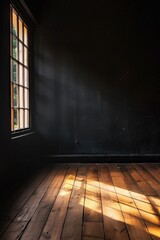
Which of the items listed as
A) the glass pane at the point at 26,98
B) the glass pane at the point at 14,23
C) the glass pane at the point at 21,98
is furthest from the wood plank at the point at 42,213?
the glass pane at the point at 14,23

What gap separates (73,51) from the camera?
3994 mm

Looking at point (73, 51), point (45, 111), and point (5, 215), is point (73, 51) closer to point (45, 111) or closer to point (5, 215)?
point (45, 111)

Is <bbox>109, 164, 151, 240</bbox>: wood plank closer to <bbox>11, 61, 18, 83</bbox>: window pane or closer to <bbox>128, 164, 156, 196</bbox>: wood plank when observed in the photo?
<bbox>128, 164, 156, 196</bbox>: wood plank

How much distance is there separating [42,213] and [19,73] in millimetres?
2081

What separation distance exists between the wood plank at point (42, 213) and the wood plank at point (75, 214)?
17cm

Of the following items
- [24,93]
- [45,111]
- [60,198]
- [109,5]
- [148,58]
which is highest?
[109,5]

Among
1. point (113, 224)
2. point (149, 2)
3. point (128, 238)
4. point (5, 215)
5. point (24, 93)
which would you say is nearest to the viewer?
point (128, 238)

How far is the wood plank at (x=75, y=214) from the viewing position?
1640 millimetres

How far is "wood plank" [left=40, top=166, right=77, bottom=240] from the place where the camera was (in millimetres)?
1640

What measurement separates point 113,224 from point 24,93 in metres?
2.43

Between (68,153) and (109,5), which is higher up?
(109,5)

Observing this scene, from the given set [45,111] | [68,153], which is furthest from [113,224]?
[45,111]

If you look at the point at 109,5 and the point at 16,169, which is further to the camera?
the point at 109,5

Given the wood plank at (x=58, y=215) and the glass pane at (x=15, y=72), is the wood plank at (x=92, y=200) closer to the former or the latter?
the wood plank at (x=58, y=215)
